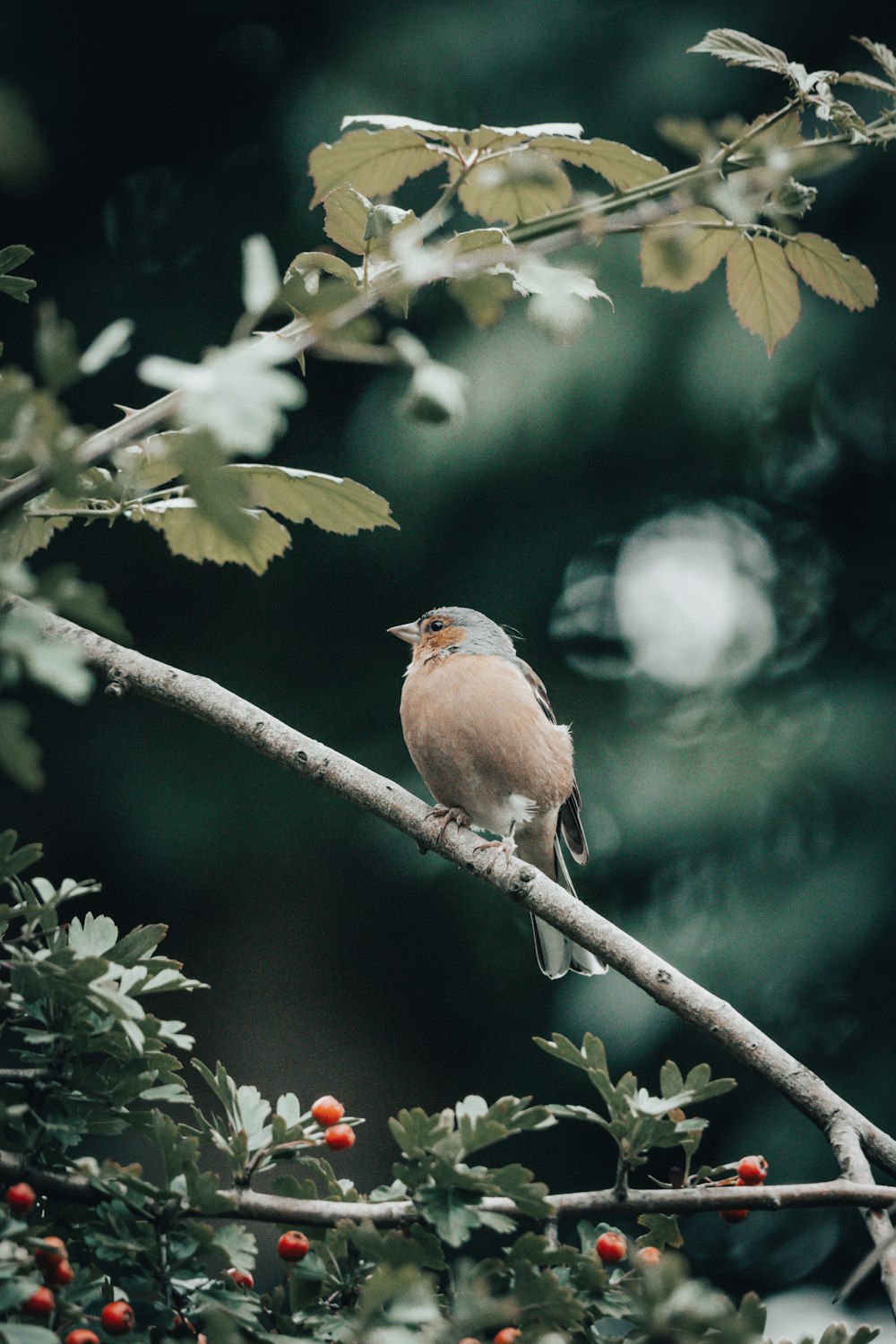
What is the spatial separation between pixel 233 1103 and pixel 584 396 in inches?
174

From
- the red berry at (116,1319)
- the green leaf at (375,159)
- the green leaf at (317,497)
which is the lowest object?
the red berry at (116,1319)

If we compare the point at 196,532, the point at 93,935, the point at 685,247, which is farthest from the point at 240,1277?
the point at 685,247

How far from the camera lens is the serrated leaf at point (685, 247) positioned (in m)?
1.16

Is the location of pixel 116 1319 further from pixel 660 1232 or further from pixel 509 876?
pixel 509 876

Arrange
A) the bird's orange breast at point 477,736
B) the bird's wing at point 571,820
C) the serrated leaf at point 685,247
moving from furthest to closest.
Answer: the bird's wing at point 571,820, the bird's orange breast at point 477,736, the serrated leaf at point 685,247

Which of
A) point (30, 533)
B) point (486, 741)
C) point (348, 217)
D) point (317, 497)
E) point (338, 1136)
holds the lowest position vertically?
point (338, 1136)

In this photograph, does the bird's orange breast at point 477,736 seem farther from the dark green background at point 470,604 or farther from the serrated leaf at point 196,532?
the serrated leaf at point 196,532

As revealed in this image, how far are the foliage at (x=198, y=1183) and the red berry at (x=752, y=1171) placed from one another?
192mm

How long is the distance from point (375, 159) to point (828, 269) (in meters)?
0.67

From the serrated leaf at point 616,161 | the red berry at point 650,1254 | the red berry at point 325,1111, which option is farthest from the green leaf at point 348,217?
the red berry at point 650,1254

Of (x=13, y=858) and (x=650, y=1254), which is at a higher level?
(x=13, y=858)

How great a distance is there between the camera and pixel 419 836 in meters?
2.43

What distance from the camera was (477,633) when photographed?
4.16 metres

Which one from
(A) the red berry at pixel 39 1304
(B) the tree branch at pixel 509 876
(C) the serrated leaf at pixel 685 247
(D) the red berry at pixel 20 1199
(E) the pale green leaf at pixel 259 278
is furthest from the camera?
(B) the tree branch at pixel 509 876
